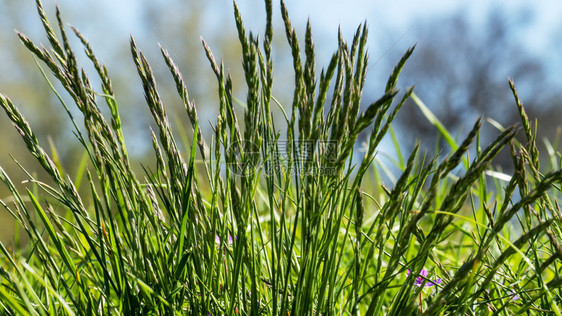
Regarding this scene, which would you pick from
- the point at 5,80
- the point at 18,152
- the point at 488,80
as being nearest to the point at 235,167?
the point at 488,80

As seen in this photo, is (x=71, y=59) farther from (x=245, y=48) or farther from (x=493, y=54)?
(x=493, y=54)

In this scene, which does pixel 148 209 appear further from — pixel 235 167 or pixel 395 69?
pixel 395 69

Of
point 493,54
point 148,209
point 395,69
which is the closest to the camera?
point 395,69

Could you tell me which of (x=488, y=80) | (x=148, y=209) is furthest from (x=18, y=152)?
(x=148, y=209)

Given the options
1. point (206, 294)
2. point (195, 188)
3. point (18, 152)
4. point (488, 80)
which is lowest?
point (206, 294)

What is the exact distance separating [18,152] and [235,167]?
15576 millimetres

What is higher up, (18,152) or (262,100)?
(18,152)

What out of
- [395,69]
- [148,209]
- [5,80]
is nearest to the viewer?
[395,69]

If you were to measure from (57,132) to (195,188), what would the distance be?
16.1 m

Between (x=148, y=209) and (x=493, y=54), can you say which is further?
(x=493, y=54)

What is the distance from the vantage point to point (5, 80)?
14.8m

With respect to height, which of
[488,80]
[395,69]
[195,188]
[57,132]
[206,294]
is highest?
[488,80]

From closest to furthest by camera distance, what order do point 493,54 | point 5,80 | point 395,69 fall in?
1. point 395,69
2. point 493,54
3. point 5,80

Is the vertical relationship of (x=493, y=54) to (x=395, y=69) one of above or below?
above
